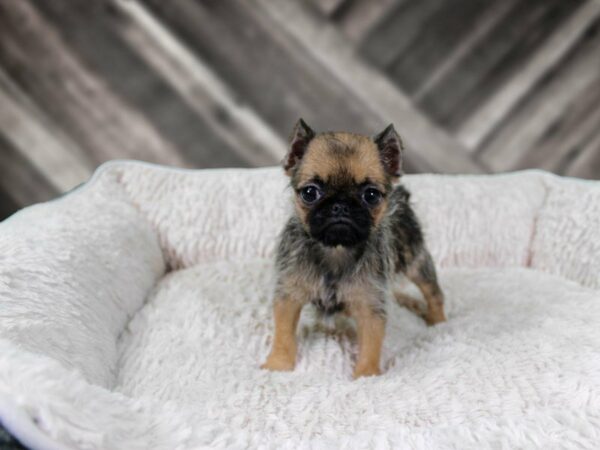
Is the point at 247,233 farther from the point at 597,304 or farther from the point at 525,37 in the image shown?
the point at 525,37

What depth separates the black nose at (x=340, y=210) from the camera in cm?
121

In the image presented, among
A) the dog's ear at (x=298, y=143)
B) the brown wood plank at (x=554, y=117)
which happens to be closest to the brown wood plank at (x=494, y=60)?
the brown wood plank at (x=554, y=117)

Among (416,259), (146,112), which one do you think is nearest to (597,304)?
(416,259)

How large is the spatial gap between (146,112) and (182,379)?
5.16 feet

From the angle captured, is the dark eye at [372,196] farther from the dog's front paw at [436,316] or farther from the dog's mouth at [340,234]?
the dog's front paw at [436,316]

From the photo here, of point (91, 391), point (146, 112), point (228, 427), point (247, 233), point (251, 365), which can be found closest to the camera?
point (91, 391)

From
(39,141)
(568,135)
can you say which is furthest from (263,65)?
(568,135)

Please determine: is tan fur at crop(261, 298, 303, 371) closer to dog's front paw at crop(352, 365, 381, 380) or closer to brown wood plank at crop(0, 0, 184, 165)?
dog's front paw at crop(352, 365, 381, 380)

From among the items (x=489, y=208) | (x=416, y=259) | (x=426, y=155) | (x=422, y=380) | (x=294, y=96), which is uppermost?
(x=294, y=96)

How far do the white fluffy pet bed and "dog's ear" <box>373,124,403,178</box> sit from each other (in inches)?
19.0

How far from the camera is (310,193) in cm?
129

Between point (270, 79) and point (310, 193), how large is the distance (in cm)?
140

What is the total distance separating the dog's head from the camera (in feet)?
4.00

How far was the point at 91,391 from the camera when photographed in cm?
91
